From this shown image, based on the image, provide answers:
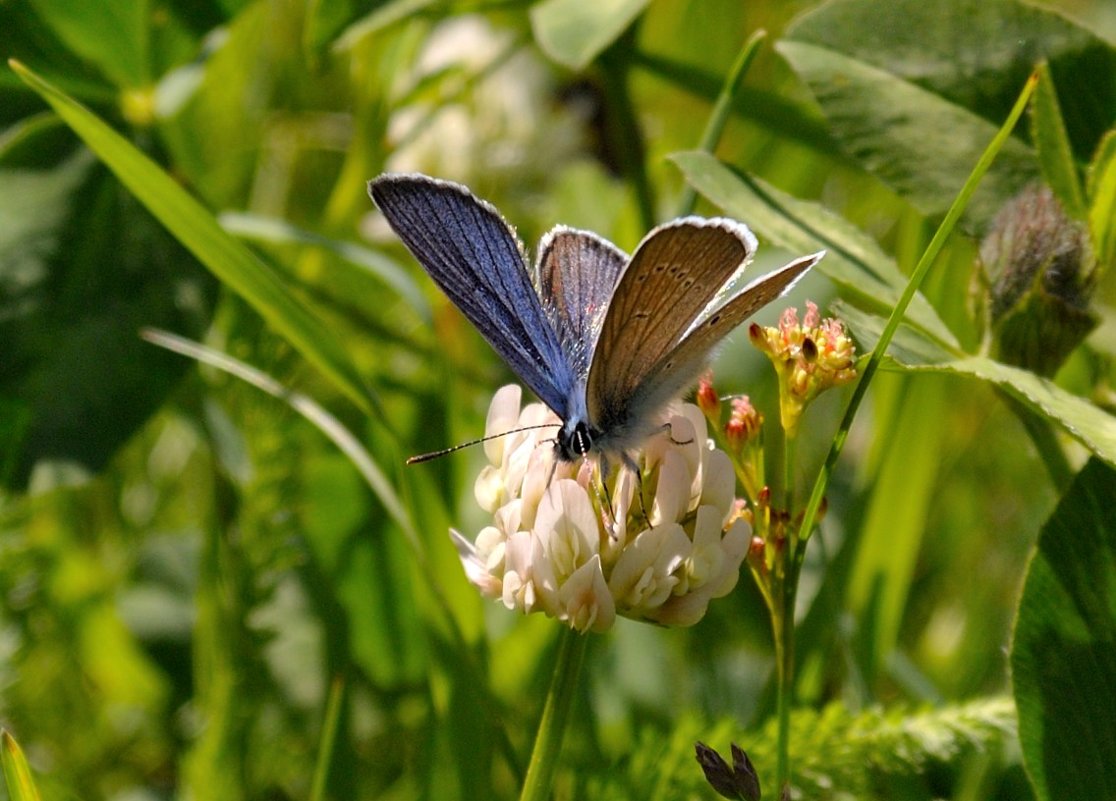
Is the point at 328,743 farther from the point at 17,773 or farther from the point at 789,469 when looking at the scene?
the point at 789,469

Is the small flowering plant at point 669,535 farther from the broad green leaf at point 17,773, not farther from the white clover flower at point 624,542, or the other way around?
the broad green leaf at point 17,773

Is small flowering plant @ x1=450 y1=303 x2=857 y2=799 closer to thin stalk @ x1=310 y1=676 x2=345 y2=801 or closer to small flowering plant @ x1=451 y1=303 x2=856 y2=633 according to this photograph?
small flowering plant @ x1=451 y1=303 x2=856 y2=633

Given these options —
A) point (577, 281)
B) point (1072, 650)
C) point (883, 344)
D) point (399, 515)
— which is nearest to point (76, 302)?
point (399, 515)

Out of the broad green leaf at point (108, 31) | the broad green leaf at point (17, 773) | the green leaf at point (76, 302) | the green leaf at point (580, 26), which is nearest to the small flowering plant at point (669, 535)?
the broad green leaf at point (17, 773)

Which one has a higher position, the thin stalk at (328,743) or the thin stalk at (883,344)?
the thin stalk at (883,344)

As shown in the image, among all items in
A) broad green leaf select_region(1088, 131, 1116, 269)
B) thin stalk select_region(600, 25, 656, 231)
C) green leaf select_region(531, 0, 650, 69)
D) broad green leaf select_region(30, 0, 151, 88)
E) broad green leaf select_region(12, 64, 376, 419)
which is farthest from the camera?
thin stalk select_region(600, 25, 656, 231)

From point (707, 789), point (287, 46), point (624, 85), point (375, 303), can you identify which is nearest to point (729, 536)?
point (707, 789)

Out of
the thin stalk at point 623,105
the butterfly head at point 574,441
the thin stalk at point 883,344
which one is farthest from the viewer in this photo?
the thin stalk at point 623,105

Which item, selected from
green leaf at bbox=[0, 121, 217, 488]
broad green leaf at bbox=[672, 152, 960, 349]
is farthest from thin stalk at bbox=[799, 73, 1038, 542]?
green leaf at bbox=[0, 121, 217, 488]
